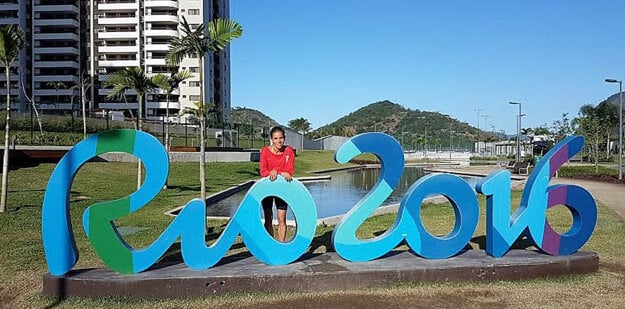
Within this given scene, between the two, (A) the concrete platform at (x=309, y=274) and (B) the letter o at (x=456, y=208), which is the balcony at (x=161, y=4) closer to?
(A) the concrete platform at (x=309, y=274)

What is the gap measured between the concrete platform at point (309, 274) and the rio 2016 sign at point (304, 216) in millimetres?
172

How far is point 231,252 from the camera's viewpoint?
8062mm

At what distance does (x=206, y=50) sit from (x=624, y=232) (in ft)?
29.8

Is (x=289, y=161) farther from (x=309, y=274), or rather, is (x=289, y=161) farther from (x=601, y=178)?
(x=601, y=178)

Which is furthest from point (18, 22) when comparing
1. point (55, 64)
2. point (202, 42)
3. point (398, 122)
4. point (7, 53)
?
point (398, 122)

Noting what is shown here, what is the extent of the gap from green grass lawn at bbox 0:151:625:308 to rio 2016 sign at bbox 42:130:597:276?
1.84 feet

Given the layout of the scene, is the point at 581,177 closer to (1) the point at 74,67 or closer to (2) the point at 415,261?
(2) the point at 415,261

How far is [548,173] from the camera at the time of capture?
713 centimetres

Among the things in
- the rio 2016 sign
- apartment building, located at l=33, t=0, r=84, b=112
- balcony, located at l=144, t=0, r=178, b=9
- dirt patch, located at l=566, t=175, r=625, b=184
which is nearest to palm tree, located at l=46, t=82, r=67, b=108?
apartment building, located at l=33, t=0, r=84, b=112

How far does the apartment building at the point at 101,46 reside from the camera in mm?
64000

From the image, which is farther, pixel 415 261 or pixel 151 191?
pixel 415 261

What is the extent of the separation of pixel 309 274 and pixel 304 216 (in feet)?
2.55

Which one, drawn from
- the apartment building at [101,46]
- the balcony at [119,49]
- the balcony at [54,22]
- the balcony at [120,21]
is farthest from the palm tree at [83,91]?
the balcony at [120,21]

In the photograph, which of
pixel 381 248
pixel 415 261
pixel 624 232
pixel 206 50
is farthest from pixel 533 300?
pixel 206 50
